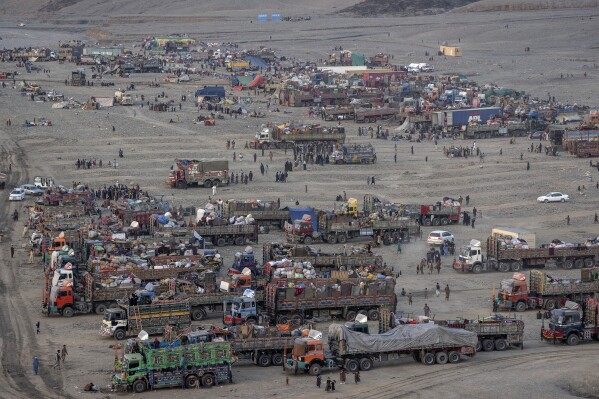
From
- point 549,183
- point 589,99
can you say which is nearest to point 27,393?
point 549,183

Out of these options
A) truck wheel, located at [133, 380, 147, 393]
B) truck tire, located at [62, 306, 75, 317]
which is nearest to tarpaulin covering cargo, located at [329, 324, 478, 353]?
truck wheel, located at [133, 380, 147, 393]

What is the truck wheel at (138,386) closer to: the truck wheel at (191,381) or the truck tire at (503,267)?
the truck wheel at (191,381)

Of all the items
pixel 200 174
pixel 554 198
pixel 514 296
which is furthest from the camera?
pixel 200 174

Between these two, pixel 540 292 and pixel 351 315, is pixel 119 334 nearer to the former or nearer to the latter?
pixel 351 315

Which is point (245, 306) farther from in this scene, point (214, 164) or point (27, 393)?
point (214, 164)

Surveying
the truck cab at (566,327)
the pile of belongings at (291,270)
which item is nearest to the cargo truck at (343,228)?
the pile of belongings at (291,270)

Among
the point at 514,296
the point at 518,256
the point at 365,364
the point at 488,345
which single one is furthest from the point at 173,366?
the point at 518,256
